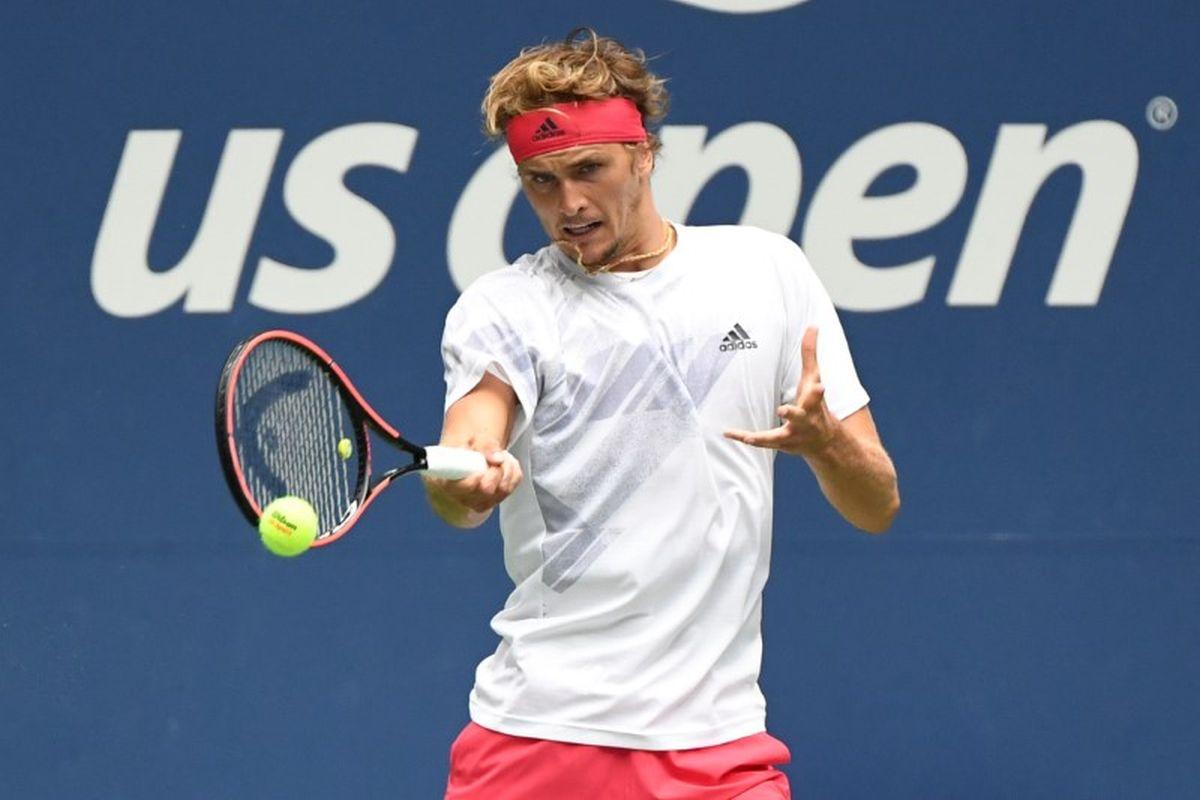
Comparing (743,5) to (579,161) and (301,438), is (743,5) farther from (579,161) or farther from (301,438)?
(301,438)

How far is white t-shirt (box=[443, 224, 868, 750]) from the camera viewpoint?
355cm

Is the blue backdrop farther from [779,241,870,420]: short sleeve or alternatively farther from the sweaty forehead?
the sweaty forehead

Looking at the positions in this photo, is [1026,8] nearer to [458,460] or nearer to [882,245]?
[882,245]

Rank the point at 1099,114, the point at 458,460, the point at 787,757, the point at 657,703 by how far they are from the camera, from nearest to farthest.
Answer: the point at 458,460 < the point at 657,703 < the point at 787,757 < the point at 1099,114

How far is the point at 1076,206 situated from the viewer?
4977mm

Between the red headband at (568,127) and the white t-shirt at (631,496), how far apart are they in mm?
191

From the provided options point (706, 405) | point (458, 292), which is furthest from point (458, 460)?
point (458, 292)

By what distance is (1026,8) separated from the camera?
4.98m

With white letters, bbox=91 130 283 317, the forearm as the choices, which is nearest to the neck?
the forearm

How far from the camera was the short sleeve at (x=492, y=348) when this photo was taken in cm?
350

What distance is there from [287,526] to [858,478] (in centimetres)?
85

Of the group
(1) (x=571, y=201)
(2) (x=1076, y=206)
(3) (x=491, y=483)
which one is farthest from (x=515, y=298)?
(2) (x=1076, y=206)

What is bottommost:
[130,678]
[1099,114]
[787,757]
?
[130,678]

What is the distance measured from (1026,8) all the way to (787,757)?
1848 mm
